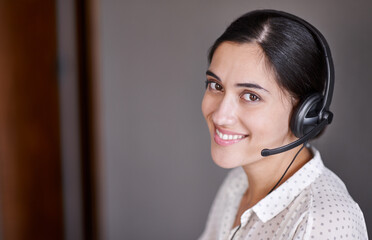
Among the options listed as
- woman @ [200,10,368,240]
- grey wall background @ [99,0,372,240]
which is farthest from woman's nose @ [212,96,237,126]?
grey wall background @ [99,0,372,240]

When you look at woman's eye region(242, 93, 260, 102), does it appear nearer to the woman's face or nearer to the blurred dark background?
the woman's face

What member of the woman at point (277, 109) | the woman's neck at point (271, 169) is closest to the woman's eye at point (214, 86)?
the woman at point (277, 109)

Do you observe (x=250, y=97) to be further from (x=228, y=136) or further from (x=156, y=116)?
(x=156, y=116)

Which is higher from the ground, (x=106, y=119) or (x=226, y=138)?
(x=226, y=138)

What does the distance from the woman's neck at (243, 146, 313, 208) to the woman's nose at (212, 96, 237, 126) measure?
15cm

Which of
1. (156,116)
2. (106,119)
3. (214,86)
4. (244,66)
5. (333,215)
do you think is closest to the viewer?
(333,215)

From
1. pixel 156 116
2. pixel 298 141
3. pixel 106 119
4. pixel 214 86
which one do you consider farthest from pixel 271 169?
pixel 106 119

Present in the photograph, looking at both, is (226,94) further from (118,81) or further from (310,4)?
(118,81)

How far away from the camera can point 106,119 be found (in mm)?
1854

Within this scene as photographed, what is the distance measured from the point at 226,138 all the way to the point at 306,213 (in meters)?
0.26

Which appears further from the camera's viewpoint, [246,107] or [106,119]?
[106,119]

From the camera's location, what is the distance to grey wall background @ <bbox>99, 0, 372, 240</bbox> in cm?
159

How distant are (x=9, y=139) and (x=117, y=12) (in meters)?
0.75

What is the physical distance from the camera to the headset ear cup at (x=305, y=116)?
3.01 feet
